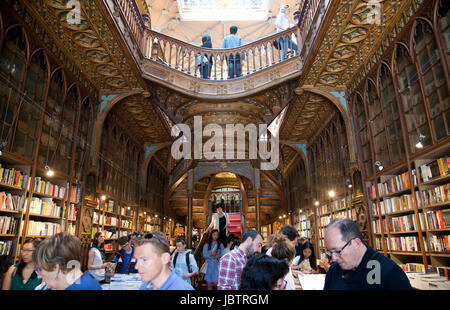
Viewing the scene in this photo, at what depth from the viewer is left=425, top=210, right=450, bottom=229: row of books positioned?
12.2ft

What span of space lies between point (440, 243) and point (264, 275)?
12.1ft

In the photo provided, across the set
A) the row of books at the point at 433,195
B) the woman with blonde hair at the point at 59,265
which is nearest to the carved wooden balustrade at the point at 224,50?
the row of books at the point at 433,195

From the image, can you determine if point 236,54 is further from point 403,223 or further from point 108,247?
point 108,247

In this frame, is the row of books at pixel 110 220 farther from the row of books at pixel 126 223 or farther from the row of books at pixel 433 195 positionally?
the row of books at pixel 433 195

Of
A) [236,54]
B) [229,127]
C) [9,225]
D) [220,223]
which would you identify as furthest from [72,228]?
[229,127]

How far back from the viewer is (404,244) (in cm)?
464

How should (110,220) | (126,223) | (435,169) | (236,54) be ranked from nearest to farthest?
(435,169), (110,220), (236,54), (126,223)

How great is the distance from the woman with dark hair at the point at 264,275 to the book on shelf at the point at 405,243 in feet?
12.5

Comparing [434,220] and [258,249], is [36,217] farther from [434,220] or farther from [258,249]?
[434,220]

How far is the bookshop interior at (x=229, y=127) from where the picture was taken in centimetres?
214

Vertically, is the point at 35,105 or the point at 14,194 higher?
the point at 35,105
